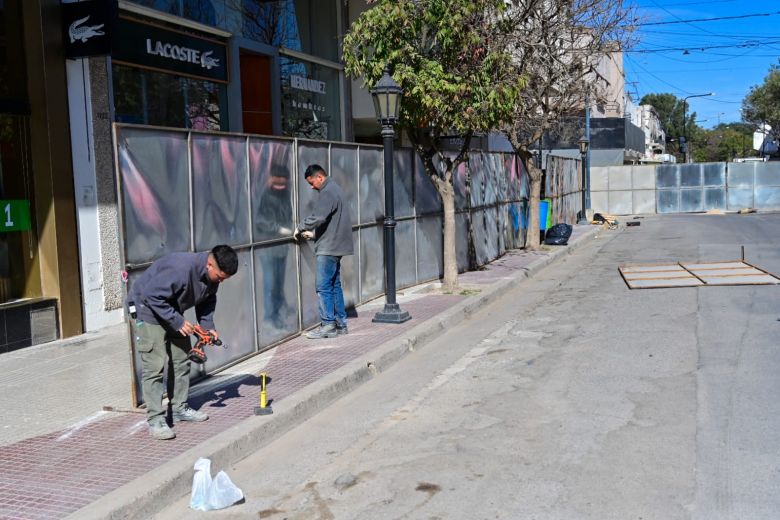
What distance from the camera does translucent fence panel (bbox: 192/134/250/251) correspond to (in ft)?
23.7

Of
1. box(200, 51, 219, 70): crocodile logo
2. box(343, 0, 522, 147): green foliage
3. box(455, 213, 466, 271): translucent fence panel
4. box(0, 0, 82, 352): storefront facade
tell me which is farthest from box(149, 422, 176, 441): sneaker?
box(455, 213, 466, 271): translucent fence panel

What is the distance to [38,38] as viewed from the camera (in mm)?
9258

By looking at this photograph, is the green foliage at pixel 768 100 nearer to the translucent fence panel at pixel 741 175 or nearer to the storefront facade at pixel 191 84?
the translucent fence panel at pixel 741 175

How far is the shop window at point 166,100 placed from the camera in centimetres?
1073

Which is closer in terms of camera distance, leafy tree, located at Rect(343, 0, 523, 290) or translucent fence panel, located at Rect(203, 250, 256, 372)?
translucent fence panel, located at Rect(203, 250, 256, 372)

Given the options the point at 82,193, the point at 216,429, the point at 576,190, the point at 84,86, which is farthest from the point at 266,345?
the point at 576,190

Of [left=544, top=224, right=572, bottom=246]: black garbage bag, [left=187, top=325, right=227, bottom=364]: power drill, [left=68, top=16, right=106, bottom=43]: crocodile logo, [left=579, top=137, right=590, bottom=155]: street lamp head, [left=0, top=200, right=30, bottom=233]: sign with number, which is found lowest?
[left=544, top=224, right=572, bottom=246]: black garbage bag

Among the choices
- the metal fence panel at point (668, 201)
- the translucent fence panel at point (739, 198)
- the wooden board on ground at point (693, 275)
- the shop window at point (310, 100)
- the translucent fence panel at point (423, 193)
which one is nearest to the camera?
the wooden board on ground at point (693, 275)

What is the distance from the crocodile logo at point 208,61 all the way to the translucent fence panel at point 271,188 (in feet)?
13.8

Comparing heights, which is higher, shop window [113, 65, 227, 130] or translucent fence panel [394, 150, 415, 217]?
shop window [113, 65, 227, 130]

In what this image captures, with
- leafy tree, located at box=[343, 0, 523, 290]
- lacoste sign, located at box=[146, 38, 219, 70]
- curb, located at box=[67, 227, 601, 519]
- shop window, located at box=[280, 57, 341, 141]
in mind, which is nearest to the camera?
curb, located at box=[67, 227, 601, 519]

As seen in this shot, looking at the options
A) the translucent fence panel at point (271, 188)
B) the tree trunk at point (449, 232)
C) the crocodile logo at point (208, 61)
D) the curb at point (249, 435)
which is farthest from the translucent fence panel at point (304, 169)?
the crocodile logo at point (208, 61)

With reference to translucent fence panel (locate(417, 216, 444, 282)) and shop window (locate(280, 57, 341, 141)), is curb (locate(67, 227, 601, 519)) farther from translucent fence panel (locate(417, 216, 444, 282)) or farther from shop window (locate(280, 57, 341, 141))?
shop window (locate(280, 57, 341, 141))

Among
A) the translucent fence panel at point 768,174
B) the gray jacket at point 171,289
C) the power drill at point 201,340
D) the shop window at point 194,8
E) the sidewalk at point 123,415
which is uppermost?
the shop window at point 194,8
